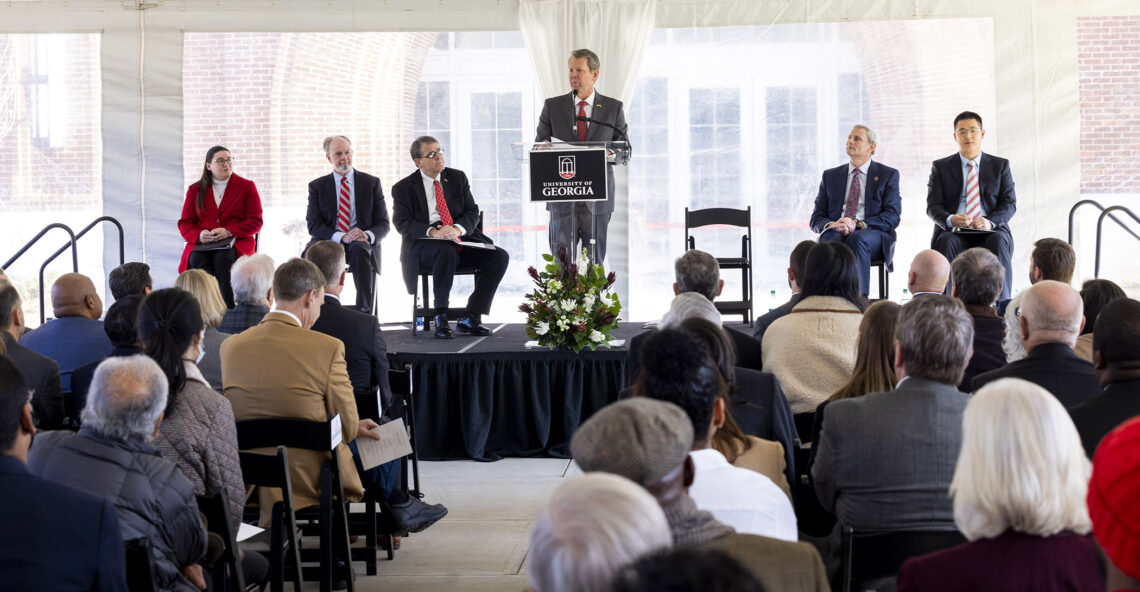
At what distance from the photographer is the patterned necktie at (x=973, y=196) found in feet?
23.5

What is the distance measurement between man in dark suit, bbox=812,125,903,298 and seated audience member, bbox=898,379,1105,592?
5495mm

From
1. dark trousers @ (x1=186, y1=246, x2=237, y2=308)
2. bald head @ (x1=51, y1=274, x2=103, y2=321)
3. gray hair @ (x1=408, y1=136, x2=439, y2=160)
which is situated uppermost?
gray hair @ (x1=408, y1=136, x2=439, y2=160)

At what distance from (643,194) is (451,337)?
232cm

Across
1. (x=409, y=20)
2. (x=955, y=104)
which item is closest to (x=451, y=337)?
(x=409, y=20)

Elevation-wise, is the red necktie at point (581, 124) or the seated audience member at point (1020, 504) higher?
the red necktie at point (581, 124)

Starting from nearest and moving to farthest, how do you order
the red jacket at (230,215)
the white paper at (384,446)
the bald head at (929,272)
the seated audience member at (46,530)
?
the seated audience member at (46,530)
the white paper at (384,446)
the bald head at (929,272)
the red jacket at (230,215)

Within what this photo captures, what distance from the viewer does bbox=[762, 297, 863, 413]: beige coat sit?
3813 mm

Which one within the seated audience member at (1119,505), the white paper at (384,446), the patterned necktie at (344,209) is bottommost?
the white paper at (384,446)

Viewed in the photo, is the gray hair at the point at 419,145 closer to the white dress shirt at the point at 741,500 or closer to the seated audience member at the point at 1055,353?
the seated audience member at the point at 1055,353

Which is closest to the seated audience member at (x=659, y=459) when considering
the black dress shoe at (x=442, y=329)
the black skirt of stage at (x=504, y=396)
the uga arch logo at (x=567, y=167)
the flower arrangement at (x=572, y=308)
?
the flower arrangement at (x=572, y=308)

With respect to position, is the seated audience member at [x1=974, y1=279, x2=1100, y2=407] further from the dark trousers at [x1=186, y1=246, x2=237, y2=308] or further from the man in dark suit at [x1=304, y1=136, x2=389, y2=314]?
the dark trousers at [x1=186, y1=246, x2=237, y2=308]

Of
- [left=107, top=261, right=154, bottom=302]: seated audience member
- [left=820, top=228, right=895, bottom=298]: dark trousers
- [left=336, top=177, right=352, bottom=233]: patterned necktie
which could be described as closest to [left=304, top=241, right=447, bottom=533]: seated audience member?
[left=107, top=261, right=154, bottom=302]: seated audience member

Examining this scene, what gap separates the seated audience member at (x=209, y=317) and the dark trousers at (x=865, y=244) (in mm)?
4033

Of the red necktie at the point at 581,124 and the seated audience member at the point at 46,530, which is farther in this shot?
the red necktie at the point at 581,124
